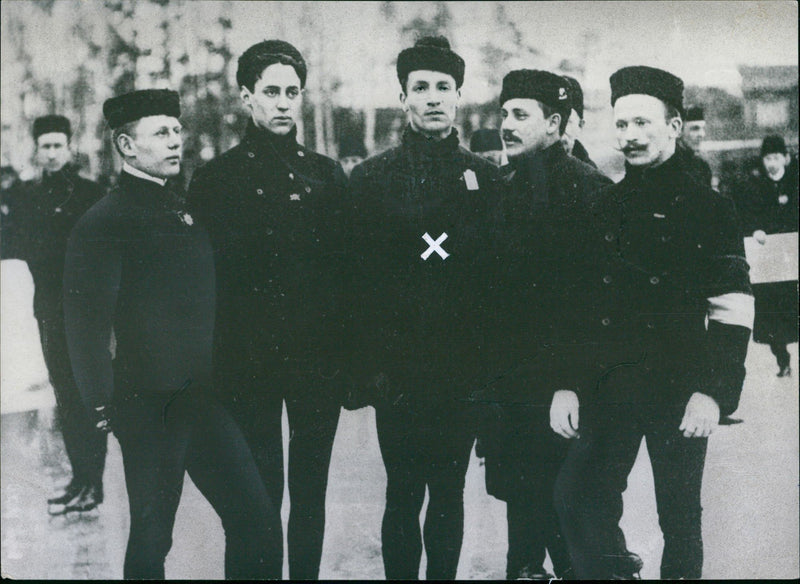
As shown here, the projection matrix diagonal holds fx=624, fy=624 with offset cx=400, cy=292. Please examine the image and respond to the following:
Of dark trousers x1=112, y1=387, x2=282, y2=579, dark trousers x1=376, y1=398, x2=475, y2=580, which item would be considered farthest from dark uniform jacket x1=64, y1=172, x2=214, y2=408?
dark trousers x1=376, y1=398, x2=475, y2=580

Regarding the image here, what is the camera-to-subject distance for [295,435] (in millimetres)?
3027

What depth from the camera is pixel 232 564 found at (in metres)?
3.08

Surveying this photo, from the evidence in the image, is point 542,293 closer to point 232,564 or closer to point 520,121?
point 520,121

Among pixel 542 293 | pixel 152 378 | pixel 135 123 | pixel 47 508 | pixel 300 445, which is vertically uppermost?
pixel 135 123

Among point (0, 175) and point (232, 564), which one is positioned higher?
point (0, 175)

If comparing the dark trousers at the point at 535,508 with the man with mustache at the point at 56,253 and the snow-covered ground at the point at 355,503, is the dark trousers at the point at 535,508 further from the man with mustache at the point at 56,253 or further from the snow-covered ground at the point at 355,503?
the man with mustache at the point at 56,253

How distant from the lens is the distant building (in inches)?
123

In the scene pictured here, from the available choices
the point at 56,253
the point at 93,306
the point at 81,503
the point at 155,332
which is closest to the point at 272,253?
the point at 155,332

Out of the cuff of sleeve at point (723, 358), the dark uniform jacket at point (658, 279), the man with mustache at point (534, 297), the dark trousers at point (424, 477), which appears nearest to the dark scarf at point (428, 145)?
the man with mustache at point (534, 297)

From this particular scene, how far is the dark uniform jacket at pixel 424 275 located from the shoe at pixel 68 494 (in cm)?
161

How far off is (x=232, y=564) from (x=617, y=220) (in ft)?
8.26

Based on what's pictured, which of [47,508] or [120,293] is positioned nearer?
[120,293]

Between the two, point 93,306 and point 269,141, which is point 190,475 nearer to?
point 93,306

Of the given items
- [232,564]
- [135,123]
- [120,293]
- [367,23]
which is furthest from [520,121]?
[232,564]
